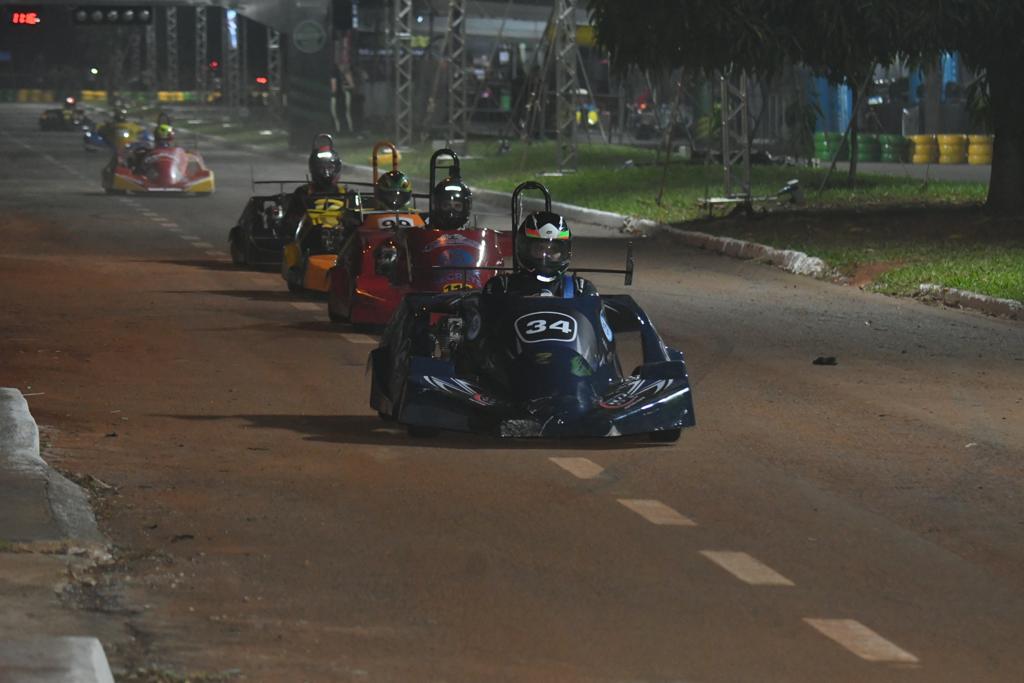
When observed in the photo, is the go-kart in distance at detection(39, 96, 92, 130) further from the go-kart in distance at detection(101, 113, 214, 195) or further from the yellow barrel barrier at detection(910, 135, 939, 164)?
the go-kart in distance at detection(101, 113, 214, 195)

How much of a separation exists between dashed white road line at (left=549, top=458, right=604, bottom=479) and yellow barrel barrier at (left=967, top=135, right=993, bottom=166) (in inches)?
A: 1708

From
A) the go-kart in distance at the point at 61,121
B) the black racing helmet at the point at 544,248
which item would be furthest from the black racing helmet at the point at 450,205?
the go-kart in distance at the point at 61,121

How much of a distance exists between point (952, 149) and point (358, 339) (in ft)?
→ 127

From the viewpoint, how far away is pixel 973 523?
952 cm

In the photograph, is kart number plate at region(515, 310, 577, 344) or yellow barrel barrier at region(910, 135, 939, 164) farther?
yellow barrel barrier at region(910, 135, 939, 164)

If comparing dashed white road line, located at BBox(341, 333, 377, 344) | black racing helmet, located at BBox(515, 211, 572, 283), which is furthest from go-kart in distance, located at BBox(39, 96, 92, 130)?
black racing helmet, located at BBox(515, 211, 572, 283)

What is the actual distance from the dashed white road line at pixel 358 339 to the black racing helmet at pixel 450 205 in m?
1.14

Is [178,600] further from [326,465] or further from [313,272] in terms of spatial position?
[313,272]

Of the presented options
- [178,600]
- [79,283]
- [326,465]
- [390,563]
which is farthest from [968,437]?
[79,283]

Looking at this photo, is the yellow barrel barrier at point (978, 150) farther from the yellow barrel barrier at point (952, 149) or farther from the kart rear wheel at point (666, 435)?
the kart rear wheel at point (666, 435)

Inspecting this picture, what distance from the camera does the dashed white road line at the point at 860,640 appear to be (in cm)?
705

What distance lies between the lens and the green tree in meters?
27.1

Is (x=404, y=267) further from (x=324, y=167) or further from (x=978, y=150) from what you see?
(x=978, y=150)

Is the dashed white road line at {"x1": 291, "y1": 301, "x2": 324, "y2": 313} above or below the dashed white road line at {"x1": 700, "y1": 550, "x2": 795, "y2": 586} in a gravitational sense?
below
